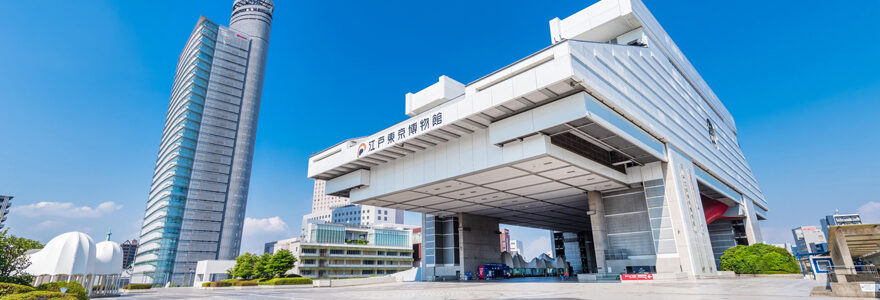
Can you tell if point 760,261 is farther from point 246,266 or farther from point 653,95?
point 246,266

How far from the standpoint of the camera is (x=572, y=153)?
2958 cm

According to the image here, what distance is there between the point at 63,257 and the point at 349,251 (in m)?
59.4

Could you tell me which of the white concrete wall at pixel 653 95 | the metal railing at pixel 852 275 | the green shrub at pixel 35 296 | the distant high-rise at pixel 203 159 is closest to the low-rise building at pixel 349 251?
the distant high-rise at pixel 203 159

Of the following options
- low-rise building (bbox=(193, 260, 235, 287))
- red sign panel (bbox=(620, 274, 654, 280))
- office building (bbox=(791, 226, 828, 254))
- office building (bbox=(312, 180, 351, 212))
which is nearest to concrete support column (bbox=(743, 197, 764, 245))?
red sign panel (bbox=(620, 274, 654, 280))

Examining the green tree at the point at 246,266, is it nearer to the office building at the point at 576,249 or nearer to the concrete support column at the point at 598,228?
the concrete support column at the point at 598,228

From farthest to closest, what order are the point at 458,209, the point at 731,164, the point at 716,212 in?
1. the point at 731,164
2. the point at 716,212
3. the point at 458,209

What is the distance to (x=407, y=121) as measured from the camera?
33.3m

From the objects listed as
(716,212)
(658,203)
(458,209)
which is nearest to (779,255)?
(658,203)

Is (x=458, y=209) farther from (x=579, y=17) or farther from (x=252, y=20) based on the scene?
(x=252, y=20)

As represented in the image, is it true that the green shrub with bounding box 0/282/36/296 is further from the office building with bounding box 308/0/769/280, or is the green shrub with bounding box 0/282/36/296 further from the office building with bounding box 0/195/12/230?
the office building with bounding box 0/195/12/230

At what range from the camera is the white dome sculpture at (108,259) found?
96.5 ft

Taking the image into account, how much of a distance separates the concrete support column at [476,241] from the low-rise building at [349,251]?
36840 millimetres

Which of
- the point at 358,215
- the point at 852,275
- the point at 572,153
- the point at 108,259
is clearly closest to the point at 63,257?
the point at 108,259

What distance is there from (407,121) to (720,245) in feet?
176
